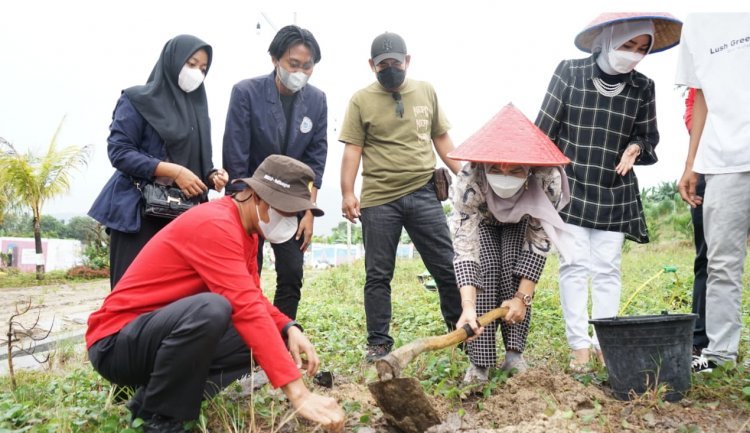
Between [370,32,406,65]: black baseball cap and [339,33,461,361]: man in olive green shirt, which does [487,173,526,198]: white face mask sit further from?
[370,32,406,65]: black baseball cap

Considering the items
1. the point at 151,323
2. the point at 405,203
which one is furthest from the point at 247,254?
the point at 405,203

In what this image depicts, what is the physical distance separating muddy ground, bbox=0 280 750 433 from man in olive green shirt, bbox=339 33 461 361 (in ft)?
2.99

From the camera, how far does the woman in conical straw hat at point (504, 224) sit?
2861 mm

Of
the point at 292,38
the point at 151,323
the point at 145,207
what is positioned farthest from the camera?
the point at 292,38

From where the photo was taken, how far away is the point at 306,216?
3.66 meters

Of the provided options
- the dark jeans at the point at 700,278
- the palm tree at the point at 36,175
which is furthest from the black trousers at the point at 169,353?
the palm tree at the point at 36,175

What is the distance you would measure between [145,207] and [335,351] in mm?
1687

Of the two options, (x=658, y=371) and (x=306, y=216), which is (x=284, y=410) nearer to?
(x=306, y=216)

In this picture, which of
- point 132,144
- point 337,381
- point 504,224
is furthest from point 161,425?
point 504,224

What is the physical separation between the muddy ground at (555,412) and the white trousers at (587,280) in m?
0.41

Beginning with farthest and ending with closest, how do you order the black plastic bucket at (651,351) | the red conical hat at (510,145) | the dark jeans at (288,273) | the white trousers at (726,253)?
the dark jeans at (288,273) → the white trousers at (726,253) → the red conical hat at (510,145) → the black plastic bucket at (651,351)

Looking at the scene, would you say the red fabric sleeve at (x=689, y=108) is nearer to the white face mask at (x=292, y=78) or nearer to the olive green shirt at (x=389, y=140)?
the olive green shirt at (x=389, y=140)

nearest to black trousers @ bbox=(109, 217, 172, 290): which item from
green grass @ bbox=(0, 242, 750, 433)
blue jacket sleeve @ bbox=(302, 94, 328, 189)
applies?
green grass @ bbox=(0, 242, 750, 433)

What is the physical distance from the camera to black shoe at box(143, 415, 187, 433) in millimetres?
2279
